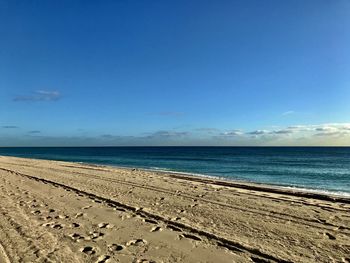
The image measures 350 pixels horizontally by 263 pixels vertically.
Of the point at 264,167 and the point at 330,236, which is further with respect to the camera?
the point at 264,167

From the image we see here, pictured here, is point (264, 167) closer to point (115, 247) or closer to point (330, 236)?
point (330, 236)

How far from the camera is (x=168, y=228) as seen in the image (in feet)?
25.7

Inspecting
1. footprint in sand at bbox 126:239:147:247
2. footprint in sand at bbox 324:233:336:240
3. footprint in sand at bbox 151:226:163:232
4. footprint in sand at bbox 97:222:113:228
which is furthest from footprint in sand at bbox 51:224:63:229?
footprint in sand at bbox 324:233:336:240

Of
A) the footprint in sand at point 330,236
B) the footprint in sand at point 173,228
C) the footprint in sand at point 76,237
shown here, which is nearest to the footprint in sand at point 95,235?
the footprint in sand at point 76,237

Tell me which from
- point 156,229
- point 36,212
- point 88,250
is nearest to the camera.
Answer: point 88,250

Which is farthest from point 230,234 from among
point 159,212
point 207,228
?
point 159,212

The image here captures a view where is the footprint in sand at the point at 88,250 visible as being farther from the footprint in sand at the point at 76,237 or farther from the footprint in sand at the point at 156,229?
the footprint in sand at the point at 156,229

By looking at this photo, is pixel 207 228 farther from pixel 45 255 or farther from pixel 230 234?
pixel 45 255

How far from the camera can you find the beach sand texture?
612cm

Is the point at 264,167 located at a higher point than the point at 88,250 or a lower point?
higher

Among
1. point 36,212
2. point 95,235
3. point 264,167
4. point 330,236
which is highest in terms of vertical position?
point 264,167

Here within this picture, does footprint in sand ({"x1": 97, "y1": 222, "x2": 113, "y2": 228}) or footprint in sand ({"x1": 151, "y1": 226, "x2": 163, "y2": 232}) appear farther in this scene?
footprint in sand ({"x1": 97, "y1": 222, "x2": 113, "y2": 228})

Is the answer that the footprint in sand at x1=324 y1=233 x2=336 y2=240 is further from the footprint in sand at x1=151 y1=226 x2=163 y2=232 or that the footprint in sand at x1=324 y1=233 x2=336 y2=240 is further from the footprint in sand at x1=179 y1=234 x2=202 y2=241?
the footprint in sand at x1=151 y1=226 x2=163 y2=232

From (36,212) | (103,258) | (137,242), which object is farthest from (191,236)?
(36,212)
